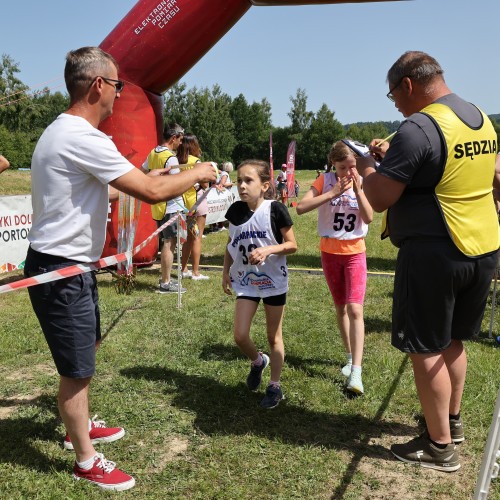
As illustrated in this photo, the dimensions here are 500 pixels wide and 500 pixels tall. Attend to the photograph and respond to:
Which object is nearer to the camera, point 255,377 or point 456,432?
point 456,432

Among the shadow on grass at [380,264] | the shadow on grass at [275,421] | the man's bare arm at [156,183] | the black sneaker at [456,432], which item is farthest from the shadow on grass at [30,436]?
the shadow on grass at [380,264]

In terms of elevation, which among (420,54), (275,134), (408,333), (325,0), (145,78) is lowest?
(408,333)

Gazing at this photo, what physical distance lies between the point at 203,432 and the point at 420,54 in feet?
8.24

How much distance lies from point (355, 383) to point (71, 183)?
2.39 m

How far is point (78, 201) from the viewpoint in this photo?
100 inches

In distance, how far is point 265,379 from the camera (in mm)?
4094

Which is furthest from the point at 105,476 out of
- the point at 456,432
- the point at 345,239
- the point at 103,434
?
the point at 345,239

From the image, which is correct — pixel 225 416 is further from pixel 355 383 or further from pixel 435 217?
pixel 435 217

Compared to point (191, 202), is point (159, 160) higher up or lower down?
higher up

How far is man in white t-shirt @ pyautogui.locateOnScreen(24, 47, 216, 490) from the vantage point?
2479 millimetres

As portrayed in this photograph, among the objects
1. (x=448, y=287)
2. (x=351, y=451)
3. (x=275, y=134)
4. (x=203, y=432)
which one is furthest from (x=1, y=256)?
(x=275, y=134)

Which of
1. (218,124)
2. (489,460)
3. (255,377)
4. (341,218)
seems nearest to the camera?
(489,460)

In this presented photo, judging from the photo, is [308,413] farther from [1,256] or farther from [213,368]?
[1,256]

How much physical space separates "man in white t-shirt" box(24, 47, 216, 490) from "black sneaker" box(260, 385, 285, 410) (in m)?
1.14
